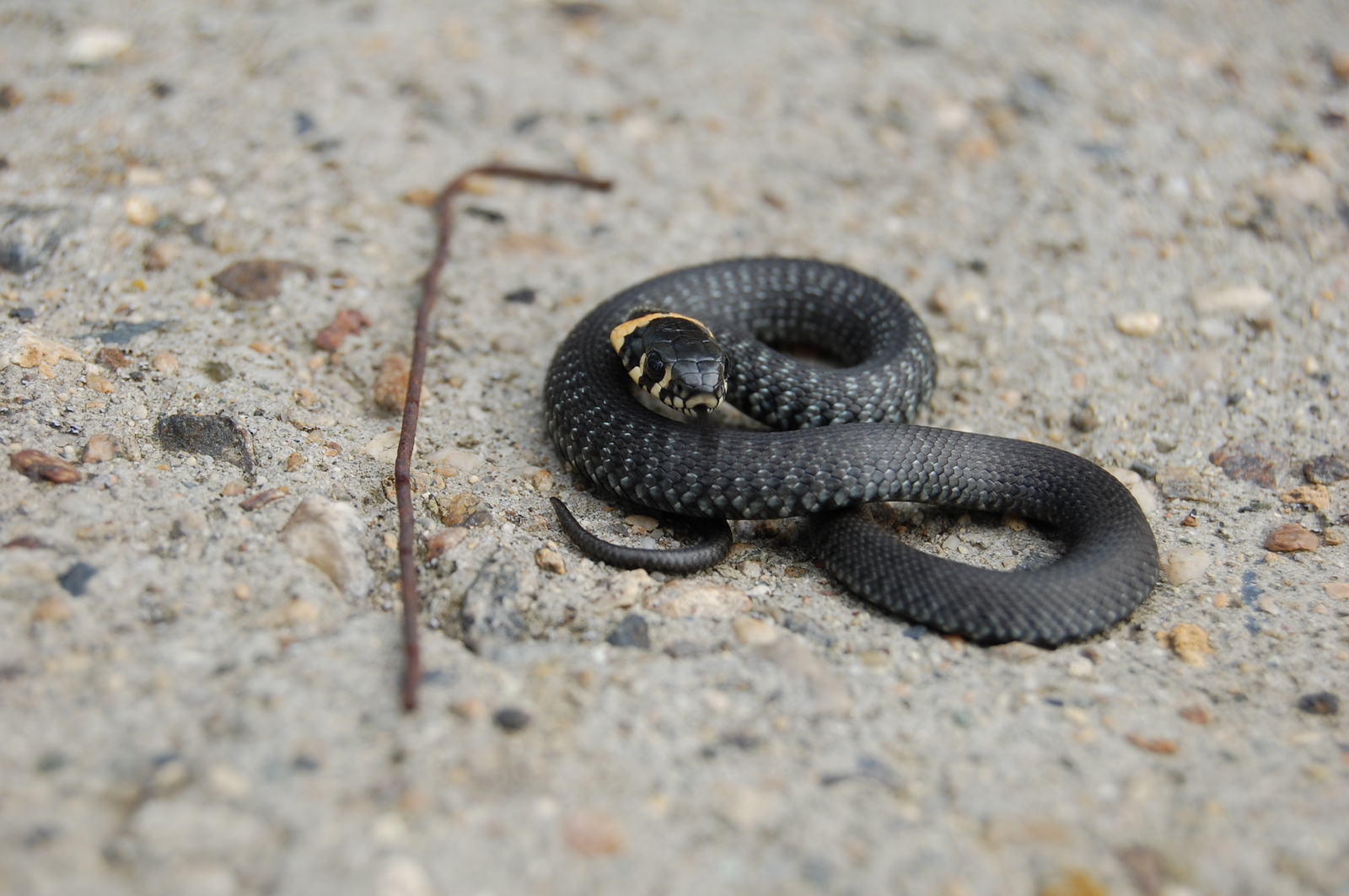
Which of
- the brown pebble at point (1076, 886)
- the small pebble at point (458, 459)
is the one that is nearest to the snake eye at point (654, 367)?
the small pebble at point (458, 459)

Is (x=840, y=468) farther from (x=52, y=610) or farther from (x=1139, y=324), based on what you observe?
(x=52, y=610)

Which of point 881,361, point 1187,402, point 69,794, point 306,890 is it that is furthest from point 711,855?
point 1187,402

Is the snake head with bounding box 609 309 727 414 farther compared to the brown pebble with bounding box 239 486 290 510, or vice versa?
the snake head with bounding box 609 309 727 414

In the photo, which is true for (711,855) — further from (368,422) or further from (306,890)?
(368,422)

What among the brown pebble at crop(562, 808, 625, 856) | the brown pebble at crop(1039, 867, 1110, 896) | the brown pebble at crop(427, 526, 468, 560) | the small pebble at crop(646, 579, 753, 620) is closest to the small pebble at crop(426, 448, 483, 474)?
the brown pebble at crop(427, 526, 468, 560)

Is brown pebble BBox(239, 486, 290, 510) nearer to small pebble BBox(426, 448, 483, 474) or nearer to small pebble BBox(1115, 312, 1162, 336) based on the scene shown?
small pebble BBox(426, 448, 483, 474)
